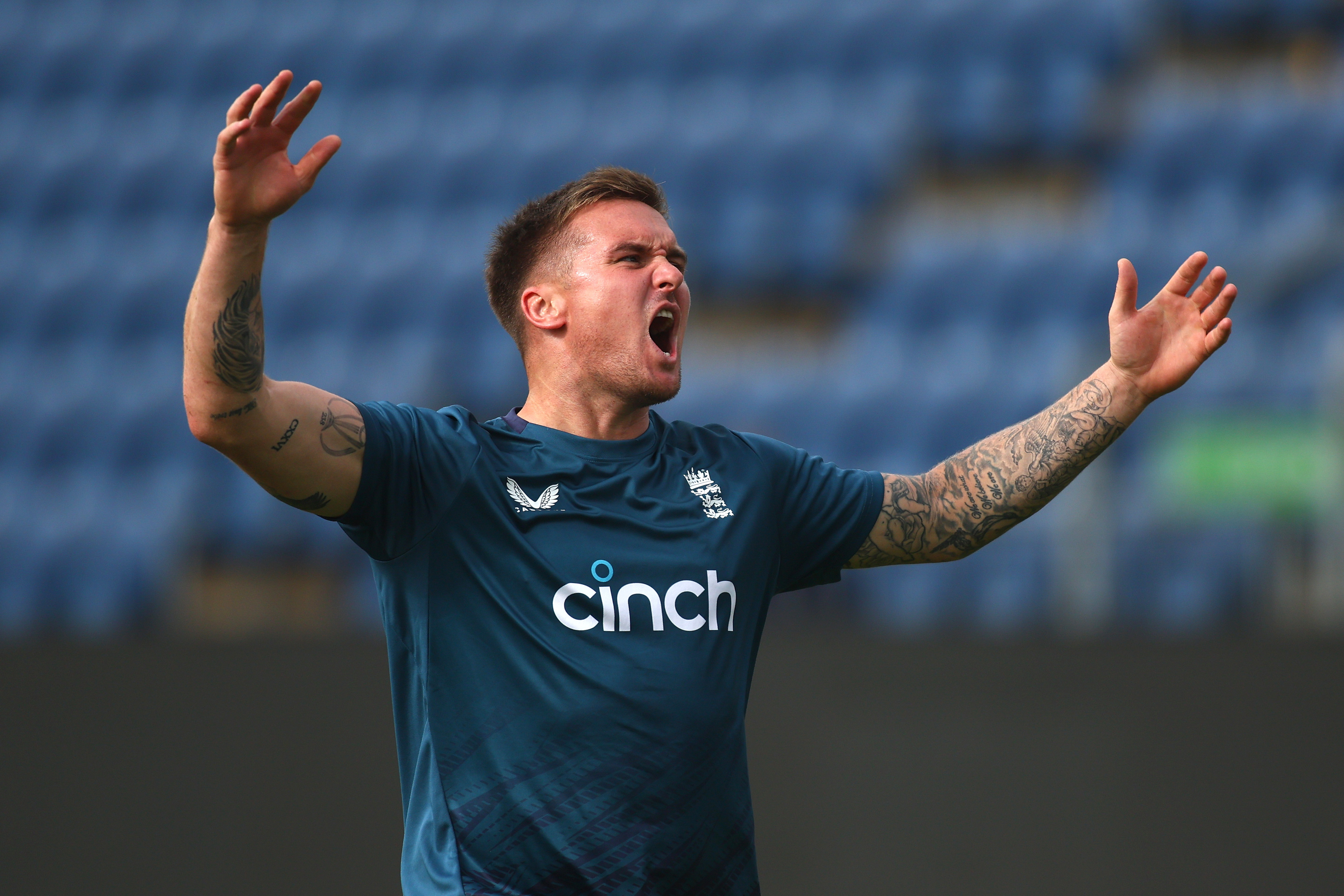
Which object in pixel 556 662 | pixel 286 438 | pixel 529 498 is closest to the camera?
pixel 286 438

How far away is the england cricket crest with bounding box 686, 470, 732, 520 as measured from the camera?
7.88ft

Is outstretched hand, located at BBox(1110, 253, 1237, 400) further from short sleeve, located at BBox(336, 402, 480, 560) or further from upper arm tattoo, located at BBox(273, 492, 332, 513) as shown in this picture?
upper arm tattoo, located at BBox(273, 492, 332, 513)

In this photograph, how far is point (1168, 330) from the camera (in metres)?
2.55

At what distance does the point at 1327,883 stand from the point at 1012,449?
7.85 ft

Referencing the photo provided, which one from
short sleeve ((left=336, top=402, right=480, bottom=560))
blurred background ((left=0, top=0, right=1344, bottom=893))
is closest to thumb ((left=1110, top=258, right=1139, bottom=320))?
short sleeve ((left=336, top=402, right=480, bottom=560))

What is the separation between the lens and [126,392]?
320 inches

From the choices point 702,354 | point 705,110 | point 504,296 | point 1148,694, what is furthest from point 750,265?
point 504,296

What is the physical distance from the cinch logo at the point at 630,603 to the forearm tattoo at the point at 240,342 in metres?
0.60

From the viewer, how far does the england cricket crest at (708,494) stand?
7.88 feet

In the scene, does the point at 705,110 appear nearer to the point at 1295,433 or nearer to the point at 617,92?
the point at 617,92

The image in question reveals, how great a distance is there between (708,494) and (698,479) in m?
0.04

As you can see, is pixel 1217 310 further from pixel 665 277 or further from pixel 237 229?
pixel 237 229

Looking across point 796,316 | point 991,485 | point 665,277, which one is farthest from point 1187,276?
point 796,316

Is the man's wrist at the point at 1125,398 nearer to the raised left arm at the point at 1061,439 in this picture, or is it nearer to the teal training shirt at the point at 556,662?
the raised left arm at the point at 1061,439
